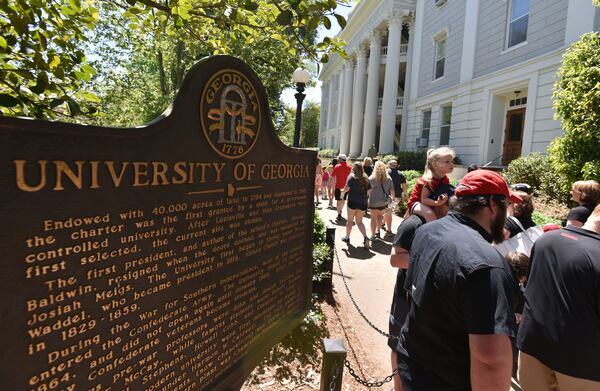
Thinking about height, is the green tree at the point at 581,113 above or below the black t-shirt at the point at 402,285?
above

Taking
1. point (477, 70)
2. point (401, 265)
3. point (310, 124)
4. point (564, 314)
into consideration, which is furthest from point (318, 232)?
point (310, 124)

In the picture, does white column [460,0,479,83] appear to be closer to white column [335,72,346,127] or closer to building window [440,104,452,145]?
building window [440,104,452,145]

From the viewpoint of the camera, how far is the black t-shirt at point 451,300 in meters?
1.74

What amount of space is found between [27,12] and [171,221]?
6.26ft

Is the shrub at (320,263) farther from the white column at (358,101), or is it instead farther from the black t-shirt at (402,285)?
the white column at (358,101)

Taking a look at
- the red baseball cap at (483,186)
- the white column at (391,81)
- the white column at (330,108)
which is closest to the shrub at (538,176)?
the red baseball cap at (483,186)

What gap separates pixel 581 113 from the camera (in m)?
7.31

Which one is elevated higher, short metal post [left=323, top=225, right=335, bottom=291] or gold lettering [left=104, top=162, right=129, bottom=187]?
gold lettering [left=104, top=162, right=129, bottom=187]

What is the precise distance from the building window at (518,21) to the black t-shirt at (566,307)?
50.3ft

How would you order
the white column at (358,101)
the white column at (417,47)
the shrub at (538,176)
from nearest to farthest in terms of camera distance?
the shrub at (538,176) → the white column at (417,47) → the white column at (358,101)

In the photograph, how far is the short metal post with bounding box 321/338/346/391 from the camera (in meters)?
2.51

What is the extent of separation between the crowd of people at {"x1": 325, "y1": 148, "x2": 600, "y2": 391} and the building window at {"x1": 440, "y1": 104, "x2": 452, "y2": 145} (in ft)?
60.9

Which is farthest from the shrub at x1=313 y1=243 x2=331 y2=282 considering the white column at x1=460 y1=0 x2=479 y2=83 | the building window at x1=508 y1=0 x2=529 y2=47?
the white column at x1=460 y1=0 x2=479 y2=83

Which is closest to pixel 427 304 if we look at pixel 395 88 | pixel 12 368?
pixel 12 368
